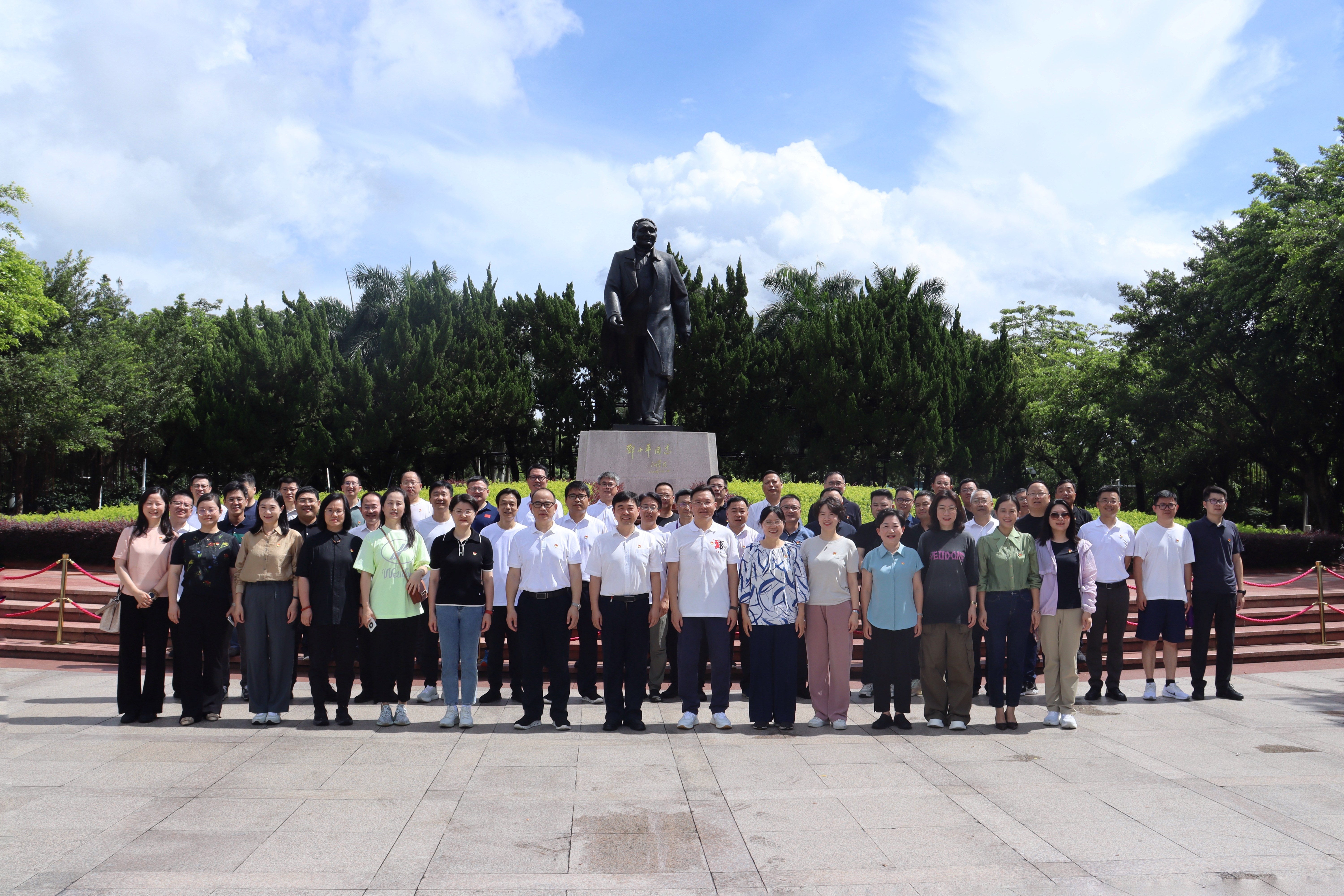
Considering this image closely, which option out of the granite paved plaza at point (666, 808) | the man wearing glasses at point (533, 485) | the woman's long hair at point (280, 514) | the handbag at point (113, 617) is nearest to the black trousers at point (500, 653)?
the granite paved plaza at point (666, 808)

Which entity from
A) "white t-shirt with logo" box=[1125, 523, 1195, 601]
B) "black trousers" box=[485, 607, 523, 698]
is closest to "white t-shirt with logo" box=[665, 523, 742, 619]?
"black trousers" box=[485, 607, 523, 698]

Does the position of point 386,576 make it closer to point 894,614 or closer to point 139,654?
point 139,654

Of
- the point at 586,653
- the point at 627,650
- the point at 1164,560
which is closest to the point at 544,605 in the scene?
the point at 627,650

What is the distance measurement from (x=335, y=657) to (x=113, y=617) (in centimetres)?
155

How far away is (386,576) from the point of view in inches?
244

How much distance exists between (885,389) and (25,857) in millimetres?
23135

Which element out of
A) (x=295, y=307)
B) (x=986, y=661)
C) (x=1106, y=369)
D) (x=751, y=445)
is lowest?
→ (x=986, y=661)

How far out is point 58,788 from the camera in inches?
185

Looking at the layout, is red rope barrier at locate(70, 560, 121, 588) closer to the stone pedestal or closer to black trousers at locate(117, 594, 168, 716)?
black trousers at locate(117, 594, 168, 716)

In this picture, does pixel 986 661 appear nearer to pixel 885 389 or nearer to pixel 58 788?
pixel 58 788

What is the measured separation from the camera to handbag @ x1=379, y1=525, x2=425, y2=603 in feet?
20.4

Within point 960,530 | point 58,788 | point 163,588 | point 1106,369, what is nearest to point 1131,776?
point 960,530

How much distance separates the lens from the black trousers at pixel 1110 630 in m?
7.30

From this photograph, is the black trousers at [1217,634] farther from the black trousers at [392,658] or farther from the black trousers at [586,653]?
the black trousers at [392,658]
